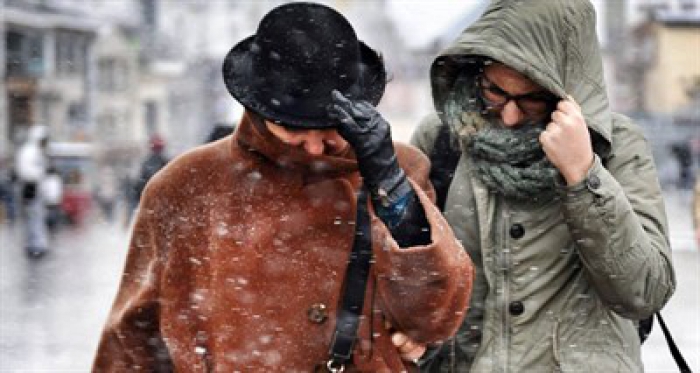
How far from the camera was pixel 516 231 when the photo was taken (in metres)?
2.66

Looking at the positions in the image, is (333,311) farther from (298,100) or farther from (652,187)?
(652,187)

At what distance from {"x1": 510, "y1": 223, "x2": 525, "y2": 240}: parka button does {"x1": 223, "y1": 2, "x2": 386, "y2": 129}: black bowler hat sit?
0.44m

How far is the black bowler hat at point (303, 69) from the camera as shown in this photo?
2.36 metres

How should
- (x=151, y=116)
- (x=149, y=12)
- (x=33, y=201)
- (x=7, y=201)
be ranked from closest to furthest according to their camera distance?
(x=33, y=201) < (x=7, y=201) < (x=151, y=116) < (x=149, y=12)

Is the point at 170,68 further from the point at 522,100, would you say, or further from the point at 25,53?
the point at 522,100

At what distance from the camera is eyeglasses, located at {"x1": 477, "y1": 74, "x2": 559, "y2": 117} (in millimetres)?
2621

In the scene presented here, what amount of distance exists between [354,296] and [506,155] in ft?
1.51

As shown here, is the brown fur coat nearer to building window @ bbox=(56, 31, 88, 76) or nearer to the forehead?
the forehead

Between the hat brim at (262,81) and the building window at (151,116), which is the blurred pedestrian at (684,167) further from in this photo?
the building window at (151,116)

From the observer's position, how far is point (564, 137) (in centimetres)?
246

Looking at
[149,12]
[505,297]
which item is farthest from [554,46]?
[149,12]

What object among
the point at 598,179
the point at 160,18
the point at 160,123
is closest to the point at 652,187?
the point at 598,179

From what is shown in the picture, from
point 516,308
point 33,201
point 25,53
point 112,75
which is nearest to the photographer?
point 516,308

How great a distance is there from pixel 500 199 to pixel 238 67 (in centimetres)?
63
